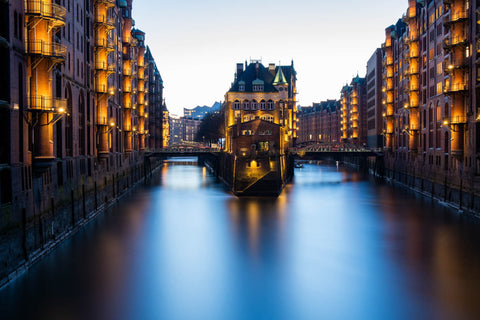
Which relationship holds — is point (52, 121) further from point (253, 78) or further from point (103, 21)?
point (253, 78)

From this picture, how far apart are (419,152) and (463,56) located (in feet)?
69.6

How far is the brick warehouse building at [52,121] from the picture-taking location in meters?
22.9

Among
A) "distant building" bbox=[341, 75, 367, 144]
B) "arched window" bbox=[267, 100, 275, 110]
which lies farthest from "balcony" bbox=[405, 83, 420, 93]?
"distant building" bbox=[341, 75, 367, 144]

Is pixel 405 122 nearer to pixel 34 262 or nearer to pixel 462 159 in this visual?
pixel 462 159

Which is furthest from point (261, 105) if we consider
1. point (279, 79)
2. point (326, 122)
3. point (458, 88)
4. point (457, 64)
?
point (326, 122)

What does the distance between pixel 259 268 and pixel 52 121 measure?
14.4m

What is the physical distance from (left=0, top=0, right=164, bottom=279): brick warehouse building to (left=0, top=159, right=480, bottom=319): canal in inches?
83.3

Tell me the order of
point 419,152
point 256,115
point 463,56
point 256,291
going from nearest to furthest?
point 256,291
point 463,56
point 419,152
point 256,115

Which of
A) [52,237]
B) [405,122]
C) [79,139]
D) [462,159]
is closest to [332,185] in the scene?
[405,122]

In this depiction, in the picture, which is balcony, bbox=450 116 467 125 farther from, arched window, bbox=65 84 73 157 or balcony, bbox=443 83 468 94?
arched window, bbox=65 84 73 157

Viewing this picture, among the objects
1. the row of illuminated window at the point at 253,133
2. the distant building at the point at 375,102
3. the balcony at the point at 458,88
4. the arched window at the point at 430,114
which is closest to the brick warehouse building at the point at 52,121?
the row of illuminated window at the point at 253,133

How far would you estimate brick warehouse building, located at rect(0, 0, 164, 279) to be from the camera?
22.9 m

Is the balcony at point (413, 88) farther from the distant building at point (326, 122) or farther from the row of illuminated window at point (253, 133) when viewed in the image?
the distant building at point (326, 122)

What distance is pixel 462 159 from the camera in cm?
4403
